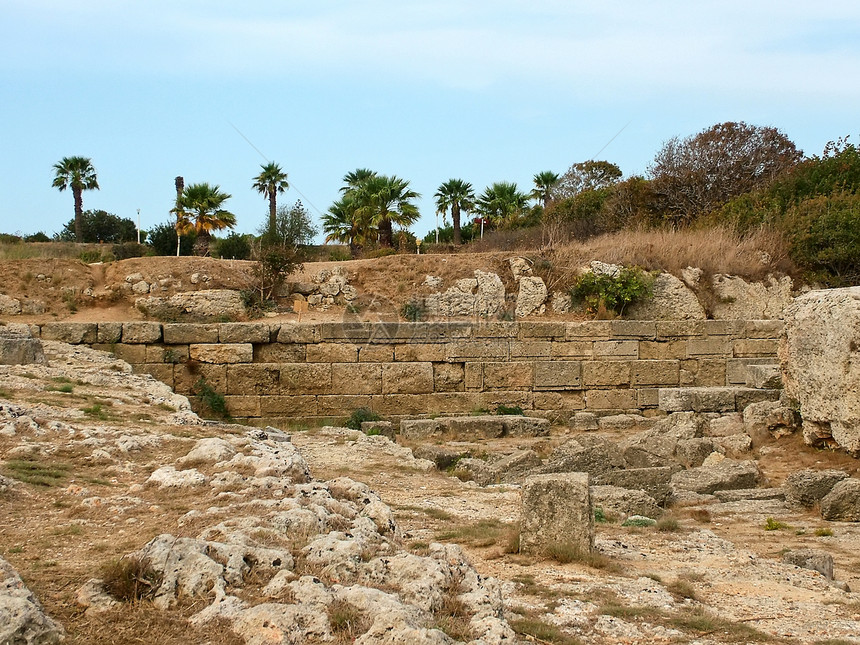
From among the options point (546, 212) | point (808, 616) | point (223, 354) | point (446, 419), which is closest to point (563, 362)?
point (446, 419)

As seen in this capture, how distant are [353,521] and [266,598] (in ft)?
4.20

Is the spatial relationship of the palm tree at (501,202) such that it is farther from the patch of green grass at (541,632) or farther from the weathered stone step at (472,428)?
the patch of green grass at (541,632)

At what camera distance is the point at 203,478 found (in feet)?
19.1

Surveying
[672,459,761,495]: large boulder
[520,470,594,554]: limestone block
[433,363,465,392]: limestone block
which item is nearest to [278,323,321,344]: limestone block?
[433,363,465,392]: limestone block

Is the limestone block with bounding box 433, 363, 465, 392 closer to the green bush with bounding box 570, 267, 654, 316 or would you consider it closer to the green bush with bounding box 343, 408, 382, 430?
the green bush with bounding box 343, 408, 382, 430

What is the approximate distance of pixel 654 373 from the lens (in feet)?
53.2

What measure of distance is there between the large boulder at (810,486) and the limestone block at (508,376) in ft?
22.7

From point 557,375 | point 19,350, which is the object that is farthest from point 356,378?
point 19,350

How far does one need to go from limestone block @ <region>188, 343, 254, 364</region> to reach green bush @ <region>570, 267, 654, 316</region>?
6.41 m

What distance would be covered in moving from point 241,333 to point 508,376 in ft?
15.3

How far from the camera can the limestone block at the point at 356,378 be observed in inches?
607

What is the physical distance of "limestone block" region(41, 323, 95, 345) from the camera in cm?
1480

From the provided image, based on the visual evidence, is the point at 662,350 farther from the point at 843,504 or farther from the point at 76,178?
the point at 76,178

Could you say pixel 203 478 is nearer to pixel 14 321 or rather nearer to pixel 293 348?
pixel 293 348
